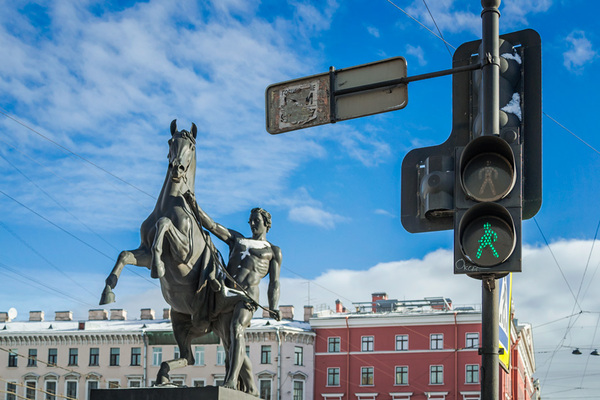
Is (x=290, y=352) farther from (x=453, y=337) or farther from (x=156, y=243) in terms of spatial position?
(x=156, y=243)

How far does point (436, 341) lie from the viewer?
194 feet

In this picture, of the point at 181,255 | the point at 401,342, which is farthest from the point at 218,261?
the point at 401,342

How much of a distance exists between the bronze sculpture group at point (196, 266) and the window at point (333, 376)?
53310 mm

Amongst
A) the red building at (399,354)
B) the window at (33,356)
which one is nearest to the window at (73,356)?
the window at (33,356)

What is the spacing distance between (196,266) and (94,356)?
57.4 m

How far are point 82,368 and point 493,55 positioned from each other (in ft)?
202

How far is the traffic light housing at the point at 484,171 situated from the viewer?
4.38 meters

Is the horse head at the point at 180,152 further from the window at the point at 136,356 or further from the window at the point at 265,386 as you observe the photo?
the window at the point at 136,356

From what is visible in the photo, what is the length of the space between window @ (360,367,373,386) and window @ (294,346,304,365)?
425 centimetres

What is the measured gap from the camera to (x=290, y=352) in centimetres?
6078

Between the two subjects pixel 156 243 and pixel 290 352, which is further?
pixel 290 352

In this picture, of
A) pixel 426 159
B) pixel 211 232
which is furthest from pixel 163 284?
→ pixel 426 159

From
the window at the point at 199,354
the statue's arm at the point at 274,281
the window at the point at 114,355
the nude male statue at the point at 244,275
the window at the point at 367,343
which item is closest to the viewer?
A: the nude male statue at the point at 244,275

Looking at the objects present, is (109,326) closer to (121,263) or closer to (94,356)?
(94,356)
